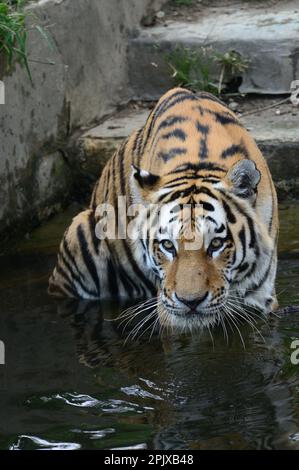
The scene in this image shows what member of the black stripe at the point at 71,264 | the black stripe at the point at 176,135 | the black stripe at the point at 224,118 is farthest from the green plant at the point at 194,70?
the black stripe at the point at 176,135

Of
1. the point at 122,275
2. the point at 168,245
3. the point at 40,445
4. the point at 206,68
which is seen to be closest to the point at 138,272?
the point at 122,275

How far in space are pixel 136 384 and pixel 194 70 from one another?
3.62 m

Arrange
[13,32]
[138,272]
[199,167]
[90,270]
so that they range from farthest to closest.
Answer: [13,32] → [90,270] → [138,272] → [199,167]

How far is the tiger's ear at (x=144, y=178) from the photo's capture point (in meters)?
4.67

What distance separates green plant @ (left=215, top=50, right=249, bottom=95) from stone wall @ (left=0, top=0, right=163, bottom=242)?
0.75 metres

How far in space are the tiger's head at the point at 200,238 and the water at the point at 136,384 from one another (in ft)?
0.81

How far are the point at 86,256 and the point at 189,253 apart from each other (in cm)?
148

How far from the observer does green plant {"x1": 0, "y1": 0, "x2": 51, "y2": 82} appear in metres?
6.00

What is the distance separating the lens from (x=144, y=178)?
4.71m

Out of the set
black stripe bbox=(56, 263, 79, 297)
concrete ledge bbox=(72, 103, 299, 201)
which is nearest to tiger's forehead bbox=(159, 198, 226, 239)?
black stripe bbox=(56, 263, 79, 297)

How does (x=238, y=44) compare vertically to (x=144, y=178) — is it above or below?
above

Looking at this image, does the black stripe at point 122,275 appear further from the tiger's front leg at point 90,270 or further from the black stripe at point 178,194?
the black stripe at point 178,194

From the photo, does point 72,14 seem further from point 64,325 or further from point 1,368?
point 1,368

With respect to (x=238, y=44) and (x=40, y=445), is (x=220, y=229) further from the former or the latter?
(x=238, y=44)
